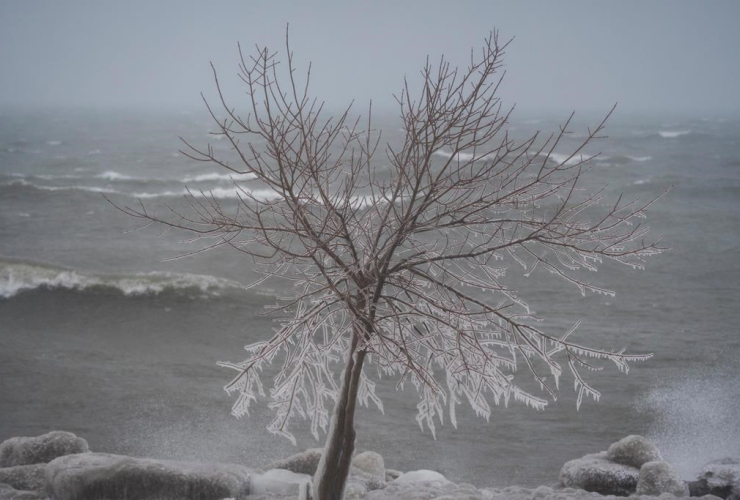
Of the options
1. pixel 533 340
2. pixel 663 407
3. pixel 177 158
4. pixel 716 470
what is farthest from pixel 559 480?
pixel 177 158

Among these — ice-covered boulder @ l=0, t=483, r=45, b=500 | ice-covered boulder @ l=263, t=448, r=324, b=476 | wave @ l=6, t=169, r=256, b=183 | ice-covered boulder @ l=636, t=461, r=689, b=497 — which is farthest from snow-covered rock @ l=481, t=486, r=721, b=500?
wave @ l=6, t=169, r=256, b=183

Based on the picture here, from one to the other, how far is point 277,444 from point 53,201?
30.6 metres

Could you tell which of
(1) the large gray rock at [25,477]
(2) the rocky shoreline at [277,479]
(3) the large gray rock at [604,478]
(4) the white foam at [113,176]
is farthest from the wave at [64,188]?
(3) the large gray rock at [604,478]

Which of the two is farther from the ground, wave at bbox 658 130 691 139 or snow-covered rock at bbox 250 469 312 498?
wave at bbox 658 130 691 139

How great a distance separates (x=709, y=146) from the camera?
67.4 meters

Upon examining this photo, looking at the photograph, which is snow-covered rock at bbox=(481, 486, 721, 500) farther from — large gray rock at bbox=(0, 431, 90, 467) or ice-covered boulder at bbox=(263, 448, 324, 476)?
large gray rock at bbox=(0, 431, 90, 467)

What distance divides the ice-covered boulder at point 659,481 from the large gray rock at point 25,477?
8.87 m

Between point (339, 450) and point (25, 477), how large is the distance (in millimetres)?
5551

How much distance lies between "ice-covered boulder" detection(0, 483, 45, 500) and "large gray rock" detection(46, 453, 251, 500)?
17 cm

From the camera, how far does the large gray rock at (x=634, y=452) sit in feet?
36.7

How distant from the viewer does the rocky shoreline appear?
8.91m

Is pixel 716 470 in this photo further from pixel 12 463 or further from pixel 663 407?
pixel 12 463

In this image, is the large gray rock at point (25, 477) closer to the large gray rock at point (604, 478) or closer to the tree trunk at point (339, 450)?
the tree trunk at point (339, 450)

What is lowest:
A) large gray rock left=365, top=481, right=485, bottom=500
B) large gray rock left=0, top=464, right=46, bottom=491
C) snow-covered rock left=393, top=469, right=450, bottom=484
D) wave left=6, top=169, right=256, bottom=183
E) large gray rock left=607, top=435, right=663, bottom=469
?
large gray rock left=0, top=464, right=46, bottom=491
